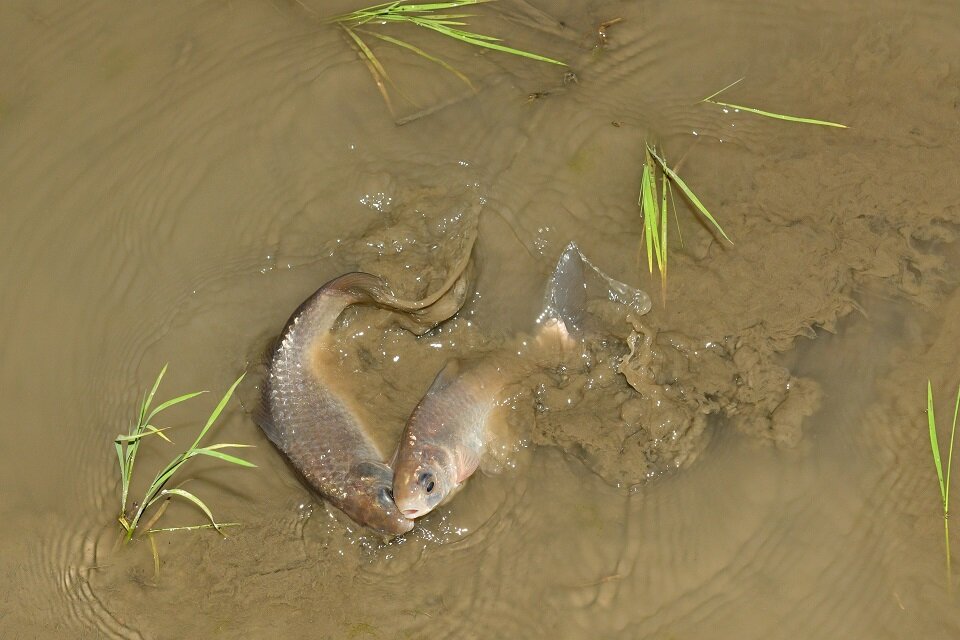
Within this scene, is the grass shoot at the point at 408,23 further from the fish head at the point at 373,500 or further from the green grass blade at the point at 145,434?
the green grass blade at the point at 145,434

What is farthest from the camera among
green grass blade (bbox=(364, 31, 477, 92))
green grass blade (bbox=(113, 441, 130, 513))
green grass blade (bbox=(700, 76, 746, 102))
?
green grass blade (bbox=(364, 31, 477, 92))

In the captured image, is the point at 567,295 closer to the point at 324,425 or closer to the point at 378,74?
the point at 324,425

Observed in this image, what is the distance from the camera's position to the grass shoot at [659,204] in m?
4.11

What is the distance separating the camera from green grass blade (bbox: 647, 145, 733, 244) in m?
4.12

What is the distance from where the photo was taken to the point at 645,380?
4.04 metres

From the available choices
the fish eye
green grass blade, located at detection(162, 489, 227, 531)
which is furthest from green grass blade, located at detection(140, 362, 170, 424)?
the fish eye

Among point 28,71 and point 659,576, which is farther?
point 28,71

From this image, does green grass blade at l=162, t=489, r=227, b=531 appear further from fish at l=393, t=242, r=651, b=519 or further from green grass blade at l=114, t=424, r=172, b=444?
fish at l=393, t=242, r=651, b=519

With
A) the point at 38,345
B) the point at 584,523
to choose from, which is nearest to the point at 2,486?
the point at 38,345

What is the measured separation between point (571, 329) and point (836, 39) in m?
2.24

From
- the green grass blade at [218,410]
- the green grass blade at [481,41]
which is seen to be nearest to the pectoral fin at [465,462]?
the green grass blade at [218,410]

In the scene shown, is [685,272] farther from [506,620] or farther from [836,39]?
[506,620]

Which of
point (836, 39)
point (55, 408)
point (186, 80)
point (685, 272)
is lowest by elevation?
point (55, 408)

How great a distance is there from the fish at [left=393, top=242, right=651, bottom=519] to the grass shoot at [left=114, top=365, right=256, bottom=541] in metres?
0.92
